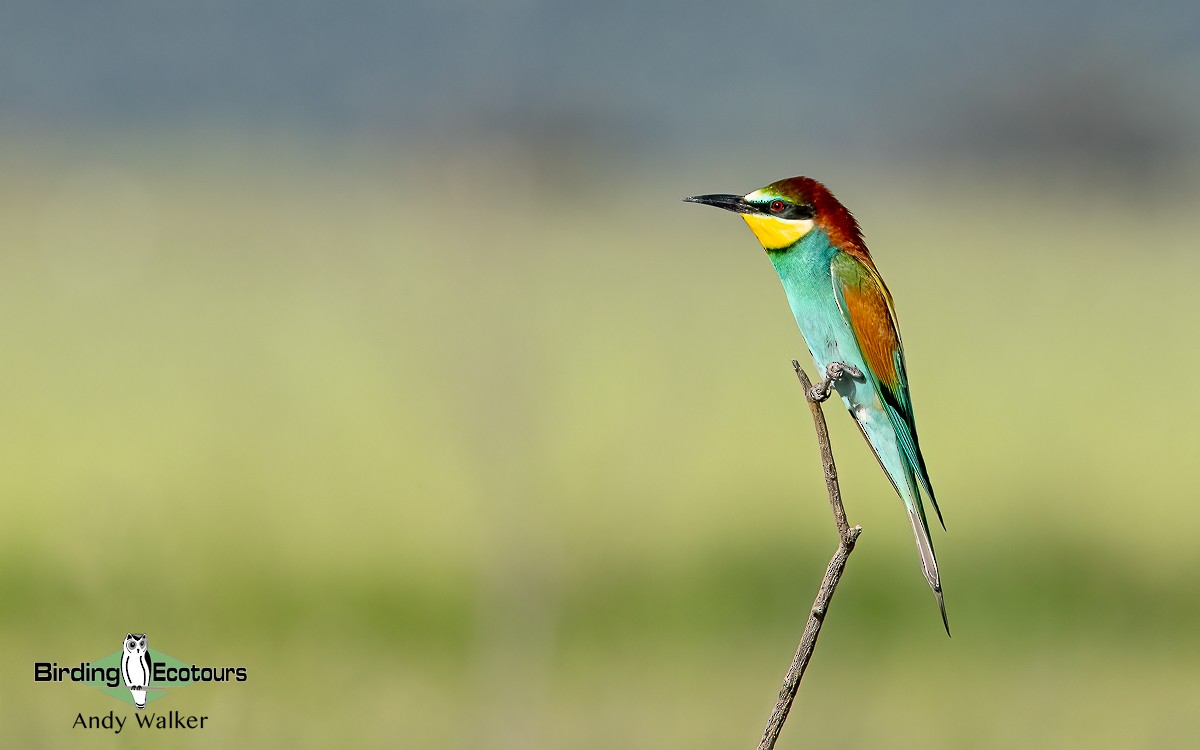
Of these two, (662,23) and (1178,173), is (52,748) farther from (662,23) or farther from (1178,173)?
(662,23)

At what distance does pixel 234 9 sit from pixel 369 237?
571 inches

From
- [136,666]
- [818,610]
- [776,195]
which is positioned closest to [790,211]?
[776,195]

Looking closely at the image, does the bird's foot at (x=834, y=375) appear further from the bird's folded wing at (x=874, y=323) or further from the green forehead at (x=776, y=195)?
the green forehead at (x=776, y=195)

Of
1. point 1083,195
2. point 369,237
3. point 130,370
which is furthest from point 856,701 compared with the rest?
point 1083,195

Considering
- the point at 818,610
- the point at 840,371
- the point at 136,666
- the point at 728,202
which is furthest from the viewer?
the point at 136,666

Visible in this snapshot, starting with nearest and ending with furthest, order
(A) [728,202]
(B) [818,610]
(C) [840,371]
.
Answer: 1. (B) [818,610]
2. (A) [728,202]
3. (C) [840,371]

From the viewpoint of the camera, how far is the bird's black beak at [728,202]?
4.00 feet

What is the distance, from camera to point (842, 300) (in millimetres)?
1378

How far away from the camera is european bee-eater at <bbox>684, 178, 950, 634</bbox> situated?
1.32m

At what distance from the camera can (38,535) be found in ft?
14.0

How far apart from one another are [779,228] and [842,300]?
0.11m

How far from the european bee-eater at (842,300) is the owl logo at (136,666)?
1.10 metres

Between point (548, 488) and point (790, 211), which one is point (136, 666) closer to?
point (790, 211)

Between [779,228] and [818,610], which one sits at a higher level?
[779,228]
